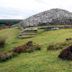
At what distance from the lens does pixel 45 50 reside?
72.0 ft

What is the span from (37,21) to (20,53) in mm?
19678

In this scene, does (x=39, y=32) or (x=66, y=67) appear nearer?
(x=66, y=67)

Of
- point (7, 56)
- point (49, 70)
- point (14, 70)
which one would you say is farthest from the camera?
point (7, 56)

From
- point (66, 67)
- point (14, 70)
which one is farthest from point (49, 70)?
point (14, 70)

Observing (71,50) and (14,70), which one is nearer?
(14,70)

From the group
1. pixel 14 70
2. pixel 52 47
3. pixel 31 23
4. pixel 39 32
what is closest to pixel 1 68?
pixel 14 70

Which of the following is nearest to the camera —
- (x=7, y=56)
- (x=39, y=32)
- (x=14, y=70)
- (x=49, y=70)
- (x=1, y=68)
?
(x=49, y=70)

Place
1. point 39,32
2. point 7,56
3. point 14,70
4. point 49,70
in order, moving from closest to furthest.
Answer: point 49,70 < point 14,70 < point 7,56 < point 39,32

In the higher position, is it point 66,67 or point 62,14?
point 62,14

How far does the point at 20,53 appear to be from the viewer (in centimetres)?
2194

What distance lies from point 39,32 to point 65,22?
837cm

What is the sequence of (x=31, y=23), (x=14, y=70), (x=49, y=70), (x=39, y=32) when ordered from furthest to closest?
(x=31, y=23)
(x=39, y=32)
(x=14, y=70)
(x=49, y=70)

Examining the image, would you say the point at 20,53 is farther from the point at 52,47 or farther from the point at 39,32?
the point at 39,32

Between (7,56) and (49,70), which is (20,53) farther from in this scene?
(49,70)
